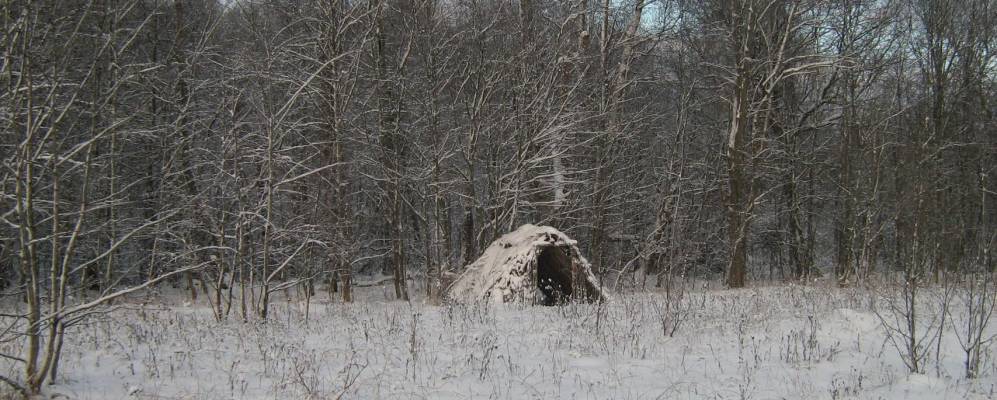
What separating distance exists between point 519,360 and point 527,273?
12.8ft

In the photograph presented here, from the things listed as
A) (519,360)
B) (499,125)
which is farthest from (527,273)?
(499,125)

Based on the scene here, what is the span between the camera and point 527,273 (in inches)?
411

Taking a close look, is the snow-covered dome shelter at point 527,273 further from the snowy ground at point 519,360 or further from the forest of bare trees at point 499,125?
the snowy ground at point 519,360

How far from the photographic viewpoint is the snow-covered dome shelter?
34.0 ft

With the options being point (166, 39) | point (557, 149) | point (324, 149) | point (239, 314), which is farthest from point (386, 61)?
point (239, 314)

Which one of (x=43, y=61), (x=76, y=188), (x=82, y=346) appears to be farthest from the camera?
(x=76, y=188)

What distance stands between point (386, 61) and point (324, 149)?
2962mm

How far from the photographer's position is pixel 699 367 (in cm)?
627

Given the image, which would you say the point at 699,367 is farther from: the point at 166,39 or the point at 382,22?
the point at 166,39

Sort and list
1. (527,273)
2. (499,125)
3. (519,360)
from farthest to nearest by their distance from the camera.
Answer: (499,125) < (527,273) < (519,360)

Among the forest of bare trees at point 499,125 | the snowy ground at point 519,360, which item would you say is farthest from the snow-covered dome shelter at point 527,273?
the snowy ground at point 519,360

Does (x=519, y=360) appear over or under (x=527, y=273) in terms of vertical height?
under

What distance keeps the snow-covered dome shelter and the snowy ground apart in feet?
4.37

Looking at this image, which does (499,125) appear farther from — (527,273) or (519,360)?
(519,360)
